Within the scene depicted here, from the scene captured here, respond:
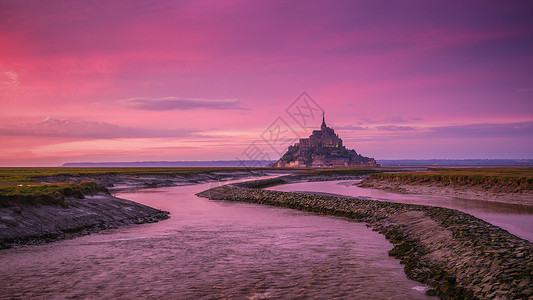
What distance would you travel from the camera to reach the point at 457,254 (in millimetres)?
13867

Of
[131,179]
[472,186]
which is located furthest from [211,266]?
[131,179]

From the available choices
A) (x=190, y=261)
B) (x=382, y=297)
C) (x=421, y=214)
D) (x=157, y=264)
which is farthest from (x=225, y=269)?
(x=421, y=214)

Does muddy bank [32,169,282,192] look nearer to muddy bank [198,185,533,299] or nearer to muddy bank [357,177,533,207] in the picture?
muddy bank [357,177,533,207]

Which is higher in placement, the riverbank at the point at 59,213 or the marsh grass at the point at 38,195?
the marsh grass at the point at 38,195

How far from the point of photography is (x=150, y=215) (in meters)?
30.0

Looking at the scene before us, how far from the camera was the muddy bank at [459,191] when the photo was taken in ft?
125

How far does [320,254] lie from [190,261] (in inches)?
236

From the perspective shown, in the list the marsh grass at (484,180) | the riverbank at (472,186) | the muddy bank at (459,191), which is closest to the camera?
the muddy bank at (459,191)

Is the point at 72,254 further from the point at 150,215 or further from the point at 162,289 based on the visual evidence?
the point at 150,215

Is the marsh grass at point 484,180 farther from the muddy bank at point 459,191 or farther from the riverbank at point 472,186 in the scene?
the muddy bank at point 459,191

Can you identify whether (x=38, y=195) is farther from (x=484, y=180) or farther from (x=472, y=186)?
(x=484, y=180)

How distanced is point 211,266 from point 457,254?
9.76m

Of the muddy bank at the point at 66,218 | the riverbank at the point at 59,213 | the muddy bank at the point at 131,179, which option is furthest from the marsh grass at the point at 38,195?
the muddy bank at the point at 131,179

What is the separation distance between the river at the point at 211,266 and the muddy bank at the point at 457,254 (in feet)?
2.79
